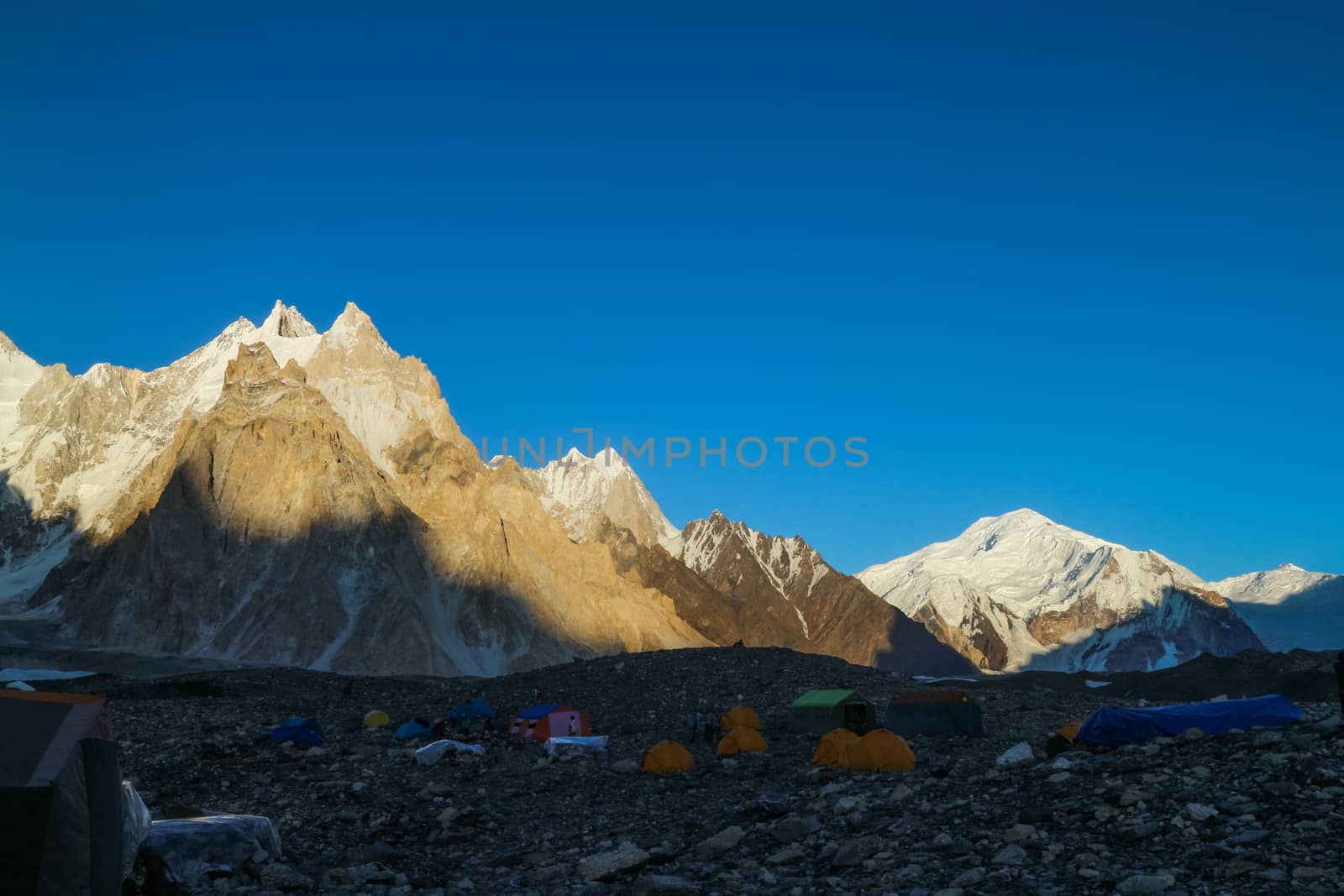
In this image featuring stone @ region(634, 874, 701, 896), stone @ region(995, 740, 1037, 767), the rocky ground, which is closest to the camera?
the rocky ground

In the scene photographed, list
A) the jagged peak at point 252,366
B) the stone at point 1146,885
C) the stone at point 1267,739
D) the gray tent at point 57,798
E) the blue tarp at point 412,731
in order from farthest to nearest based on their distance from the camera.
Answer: the jagged peak at point 252,366 < the blue tarp at point 412,731 < the stone at point 1267,739 < the stone at point 1146,885 < the gray tent at point 57,798

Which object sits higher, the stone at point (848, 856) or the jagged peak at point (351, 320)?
the jagged peak at point (351, 320)

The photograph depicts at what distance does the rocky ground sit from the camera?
13.5m

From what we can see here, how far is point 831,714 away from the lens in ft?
114

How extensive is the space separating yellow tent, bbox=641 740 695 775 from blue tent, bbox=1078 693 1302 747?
10.6m

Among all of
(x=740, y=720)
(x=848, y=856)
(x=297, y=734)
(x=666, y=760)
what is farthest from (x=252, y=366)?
(x=848, y=856)

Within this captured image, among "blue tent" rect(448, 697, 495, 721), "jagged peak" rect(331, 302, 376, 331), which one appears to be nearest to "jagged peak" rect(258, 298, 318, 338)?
"jagged peak" rect(331, 302, 376, 331)

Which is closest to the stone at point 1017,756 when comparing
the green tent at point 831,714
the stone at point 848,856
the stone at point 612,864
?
the stone at point 848,856

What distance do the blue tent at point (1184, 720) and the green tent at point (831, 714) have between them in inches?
573

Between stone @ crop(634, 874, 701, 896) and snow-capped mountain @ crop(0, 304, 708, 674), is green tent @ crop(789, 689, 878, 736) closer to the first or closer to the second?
stone @ crop(634, 874, 701, 896)

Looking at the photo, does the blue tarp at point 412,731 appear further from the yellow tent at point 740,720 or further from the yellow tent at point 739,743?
the yellow tent at point 739,743

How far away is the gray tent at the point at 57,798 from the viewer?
11812mm

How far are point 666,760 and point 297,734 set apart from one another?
11958mm

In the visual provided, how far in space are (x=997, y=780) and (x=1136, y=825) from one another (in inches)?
185
